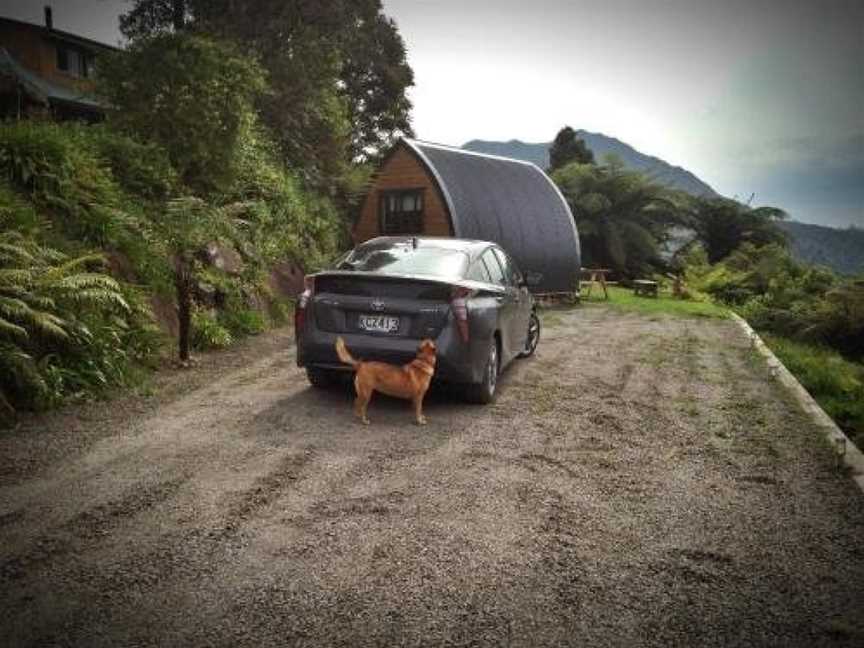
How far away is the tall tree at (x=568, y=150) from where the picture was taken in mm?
36062

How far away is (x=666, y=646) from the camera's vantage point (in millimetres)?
2529

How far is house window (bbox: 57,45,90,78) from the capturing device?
31.6m

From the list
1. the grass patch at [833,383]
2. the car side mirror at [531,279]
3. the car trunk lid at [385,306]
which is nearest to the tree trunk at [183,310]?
the car trunk lid at [385,306]

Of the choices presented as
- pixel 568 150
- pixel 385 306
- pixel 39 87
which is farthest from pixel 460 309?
pixel 568 150

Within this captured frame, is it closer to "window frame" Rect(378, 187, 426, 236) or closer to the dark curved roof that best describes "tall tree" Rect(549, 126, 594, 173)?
the dark curved roof

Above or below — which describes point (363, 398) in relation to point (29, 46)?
below

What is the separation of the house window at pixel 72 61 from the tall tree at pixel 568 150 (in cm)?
2630

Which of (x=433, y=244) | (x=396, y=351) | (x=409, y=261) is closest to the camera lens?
(x=396, y=351)

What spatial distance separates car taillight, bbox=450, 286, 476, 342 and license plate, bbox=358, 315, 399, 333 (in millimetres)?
542

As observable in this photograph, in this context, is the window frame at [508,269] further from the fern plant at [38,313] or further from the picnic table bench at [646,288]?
the picnic table bench at [646,288]

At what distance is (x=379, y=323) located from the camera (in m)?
5.65

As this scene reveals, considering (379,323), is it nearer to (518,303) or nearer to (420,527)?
(518,303)

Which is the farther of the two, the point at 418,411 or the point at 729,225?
the point at 729,225

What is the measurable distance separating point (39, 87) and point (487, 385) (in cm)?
2803
